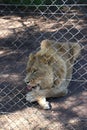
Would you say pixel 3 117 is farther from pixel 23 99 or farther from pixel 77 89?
pixel 77 89

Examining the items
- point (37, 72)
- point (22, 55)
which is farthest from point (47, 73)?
point (22, 55)

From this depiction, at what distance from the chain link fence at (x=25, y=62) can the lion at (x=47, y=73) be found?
86 mm

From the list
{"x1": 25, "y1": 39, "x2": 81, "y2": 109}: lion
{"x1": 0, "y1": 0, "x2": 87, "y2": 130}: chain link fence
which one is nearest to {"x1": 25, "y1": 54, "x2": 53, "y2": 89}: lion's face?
{"x1": 25, "y1": 39, "x2": 81, "y2": 109}: lion

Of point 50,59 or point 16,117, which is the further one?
point 50,59

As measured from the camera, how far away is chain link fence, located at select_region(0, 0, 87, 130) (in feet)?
12.1

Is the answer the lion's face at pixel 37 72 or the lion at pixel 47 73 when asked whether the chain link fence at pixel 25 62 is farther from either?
the lion's face at pixel 37 72

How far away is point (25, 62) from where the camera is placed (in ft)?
15.8

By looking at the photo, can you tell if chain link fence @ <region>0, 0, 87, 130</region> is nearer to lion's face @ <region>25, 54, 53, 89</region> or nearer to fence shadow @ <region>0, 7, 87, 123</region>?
fence shadow @ <region>0, 7, 87, 123</region>

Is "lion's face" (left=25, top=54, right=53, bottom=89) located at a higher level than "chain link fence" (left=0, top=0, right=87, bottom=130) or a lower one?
higher

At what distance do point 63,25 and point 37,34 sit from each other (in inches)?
17.5

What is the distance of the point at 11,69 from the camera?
468 cm

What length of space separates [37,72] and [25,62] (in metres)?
1.04

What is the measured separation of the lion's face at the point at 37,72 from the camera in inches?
149

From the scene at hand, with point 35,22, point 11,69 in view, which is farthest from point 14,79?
point 35,22
